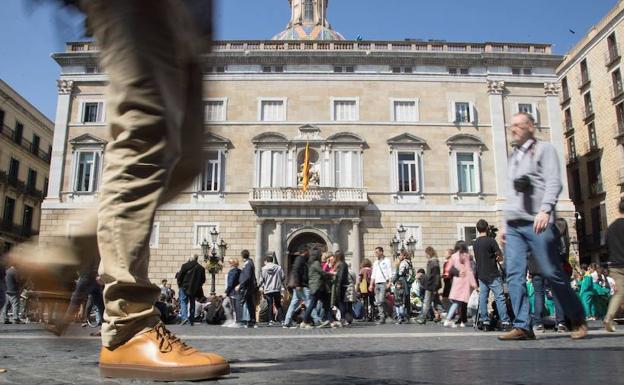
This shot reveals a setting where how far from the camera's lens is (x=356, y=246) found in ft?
79.0

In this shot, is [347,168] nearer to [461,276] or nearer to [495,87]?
[495,87]

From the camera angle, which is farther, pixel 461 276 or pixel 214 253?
pixel 214 253

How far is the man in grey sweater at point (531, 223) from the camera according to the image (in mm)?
3902

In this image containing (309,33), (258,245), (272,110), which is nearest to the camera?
(258,245)

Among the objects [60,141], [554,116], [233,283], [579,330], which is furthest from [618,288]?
[60,141]

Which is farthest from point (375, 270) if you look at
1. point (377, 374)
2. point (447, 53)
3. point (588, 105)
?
point (588, 105)

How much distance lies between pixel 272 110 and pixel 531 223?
22.6 metres

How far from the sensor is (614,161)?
1140 inches

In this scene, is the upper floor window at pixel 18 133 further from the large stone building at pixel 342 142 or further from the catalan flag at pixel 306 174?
the catalan flag at pixel 306 174

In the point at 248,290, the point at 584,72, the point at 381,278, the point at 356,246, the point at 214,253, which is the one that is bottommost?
the point at 248,290

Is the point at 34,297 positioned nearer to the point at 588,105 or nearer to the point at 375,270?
the point at 375,270

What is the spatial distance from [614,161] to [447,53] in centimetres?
1153

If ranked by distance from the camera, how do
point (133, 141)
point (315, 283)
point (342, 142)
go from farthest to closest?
1. point (342, 142)
2. point (315, 283)
3. point (133, 141)

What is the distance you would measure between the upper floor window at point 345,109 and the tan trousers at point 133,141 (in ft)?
79.7
